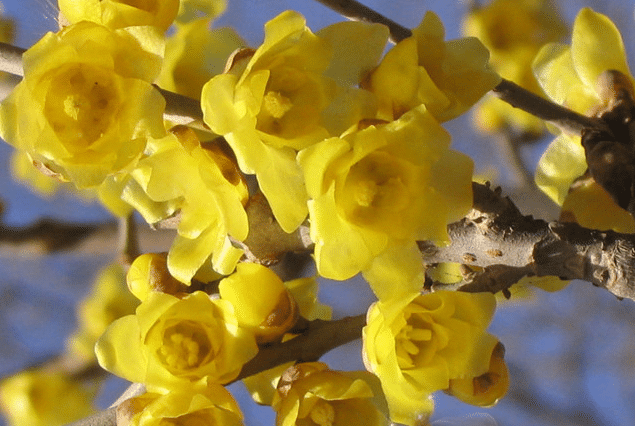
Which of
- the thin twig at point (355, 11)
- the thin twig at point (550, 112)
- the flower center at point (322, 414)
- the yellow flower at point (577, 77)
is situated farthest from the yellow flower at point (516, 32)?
the flower center at point (322, 414)

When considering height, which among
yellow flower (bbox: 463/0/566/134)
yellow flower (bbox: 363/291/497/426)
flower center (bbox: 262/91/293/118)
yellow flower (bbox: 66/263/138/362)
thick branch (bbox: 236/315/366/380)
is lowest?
yellow flower (bbox: 66/263/138/362)

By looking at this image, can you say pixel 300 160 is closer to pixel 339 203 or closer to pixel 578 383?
pixel 339 203

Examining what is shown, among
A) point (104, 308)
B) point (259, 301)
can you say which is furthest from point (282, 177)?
point (104, 308)

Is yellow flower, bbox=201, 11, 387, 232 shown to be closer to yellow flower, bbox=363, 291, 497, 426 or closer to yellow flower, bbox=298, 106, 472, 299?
yellow flower, bbox=298, 106, 472, 299

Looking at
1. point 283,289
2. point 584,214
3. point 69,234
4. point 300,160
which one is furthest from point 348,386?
point 69,234

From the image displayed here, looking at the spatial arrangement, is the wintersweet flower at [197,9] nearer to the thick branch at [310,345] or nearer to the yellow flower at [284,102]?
the yellow flower at [284,102]

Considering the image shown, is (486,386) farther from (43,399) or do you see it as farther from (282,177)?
(43,399)

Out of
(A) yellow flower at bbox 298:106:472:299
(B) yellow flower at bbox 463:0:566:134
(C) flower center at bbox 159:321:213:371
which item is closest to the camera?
(A) yellow flower at bbox 298:106:472:299

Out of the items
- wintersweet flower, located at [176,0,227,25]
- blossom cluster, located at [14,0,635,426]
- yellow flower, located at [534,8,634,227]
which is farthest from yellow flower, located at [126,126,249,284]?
yellow flower, located at [534,8,634,227]

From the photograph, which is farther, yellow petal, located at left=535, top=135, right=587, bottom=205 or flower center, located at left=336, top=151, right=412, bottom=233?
yellow petal, located at left=535, top=135, right=587, bottom=205
